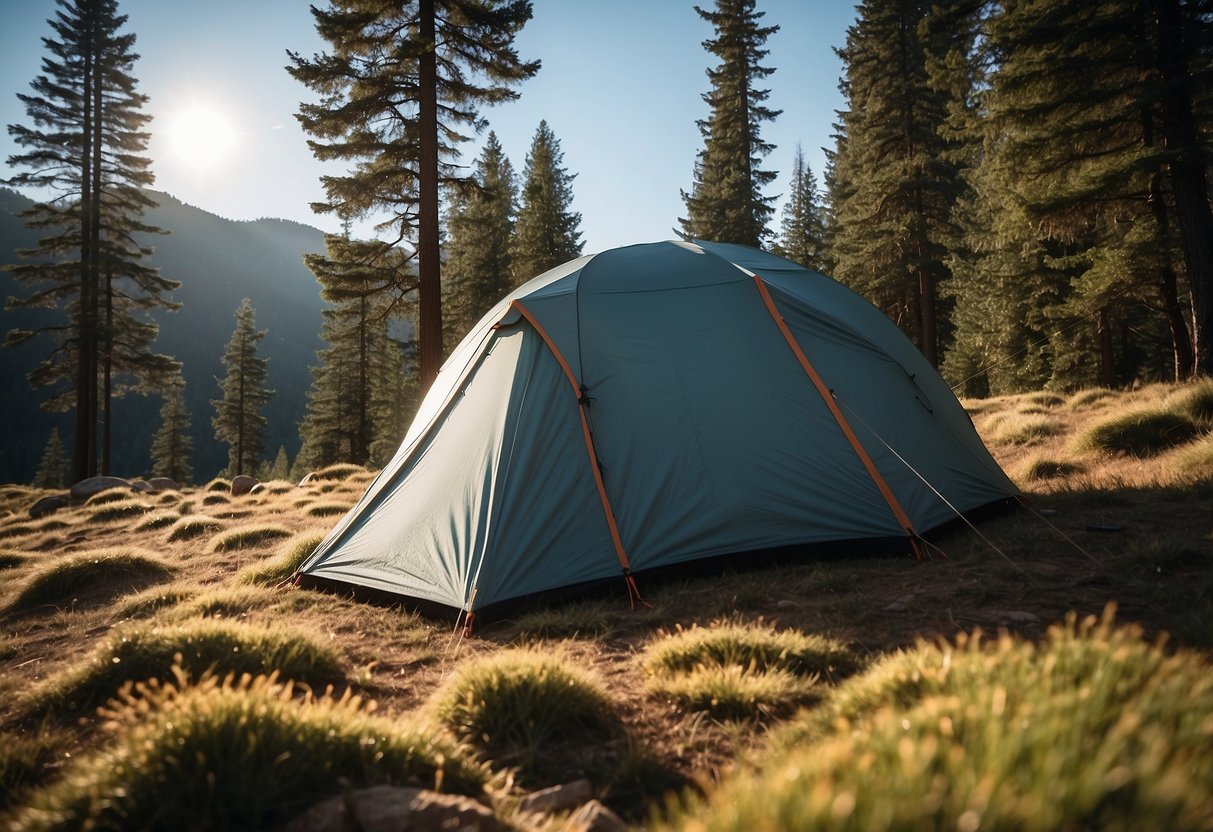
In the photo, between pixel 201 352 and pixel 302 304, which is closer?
pixel 201 352

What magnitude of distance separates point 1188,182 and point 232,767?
12.2 metres

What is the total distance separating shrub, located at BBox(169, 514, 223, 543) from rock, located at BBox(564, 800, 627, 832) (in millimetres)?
9487

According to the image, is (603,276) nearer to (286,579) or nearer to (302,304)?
(286,579)

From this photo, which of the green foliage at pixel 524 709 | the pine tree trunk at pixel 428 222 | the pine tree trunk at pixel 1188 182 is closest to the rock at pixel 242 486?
the pine tree trunk at pixel 428 222

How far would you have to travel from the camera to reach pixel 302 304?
196250 mm

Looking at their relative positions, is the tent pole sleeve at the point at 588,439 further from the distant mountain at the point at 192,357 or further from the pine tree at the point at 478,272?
the distant mountain at the point at 192,357

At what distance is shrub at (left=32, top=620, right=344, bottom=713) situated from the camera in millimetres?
3238

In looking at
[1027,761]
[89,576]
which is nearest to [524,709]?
[1027,761]

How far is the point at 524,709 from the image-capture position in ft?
8.91

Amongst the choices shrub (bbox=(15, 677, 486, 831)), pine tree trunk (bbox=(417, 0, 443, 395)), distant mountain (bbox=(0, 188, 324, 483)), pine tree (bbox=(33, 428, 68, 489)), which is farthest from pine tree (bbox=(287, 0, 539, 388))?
distant mountain (bbox=(0, 188, 324, 483))

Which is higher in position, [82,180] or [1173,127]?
[82,180]

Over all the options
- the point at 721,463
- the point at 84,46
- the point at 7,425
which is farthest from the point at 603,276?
the point at 7,425

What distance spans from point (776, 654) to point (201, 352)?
175 meters

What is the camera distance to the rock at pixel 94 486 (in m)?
15.4
